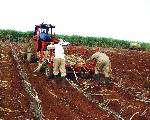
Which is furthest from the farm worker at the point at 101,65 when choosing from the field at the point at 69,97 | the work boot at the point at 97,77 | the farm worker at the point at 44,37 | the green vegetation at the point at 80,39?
the green vegetation at the point at 80,39

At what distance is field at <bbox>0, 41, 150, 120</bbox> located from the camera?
1024cm

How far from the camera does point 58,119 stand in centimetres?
975

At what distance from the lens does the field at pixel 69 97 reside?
10.2 m

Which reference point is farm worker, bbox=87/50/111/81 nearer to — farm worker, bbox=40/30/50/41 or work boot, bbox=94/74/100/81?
work boot, bbox=94/74/100/81

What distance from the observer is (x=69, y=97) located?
1223 centimetres

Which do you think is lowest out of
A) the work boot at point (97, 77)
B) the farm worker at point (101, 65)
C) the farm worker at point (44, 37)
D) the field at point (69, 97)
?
the field at point (69, 97)

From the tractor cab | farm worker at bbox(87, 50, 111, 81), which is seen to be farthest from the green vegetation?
farm worker at bbox(87, 50, 111, 81)

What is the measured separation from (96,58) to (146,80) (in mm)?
2841

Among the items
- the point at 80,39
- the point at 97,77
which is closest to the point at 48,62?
the point at 97,77

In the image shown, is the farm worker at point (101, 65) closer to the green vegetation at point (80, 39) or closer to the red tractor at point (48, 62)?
the red tractor at point (48, 62)

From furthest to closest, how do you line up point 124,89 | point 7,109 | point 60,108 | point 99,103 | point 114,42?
point 114,42, point 124,89, point 99,103, point 60,108, point 7,109

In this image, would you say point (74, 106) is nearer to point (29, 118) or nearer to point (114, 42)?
point (29, 118)

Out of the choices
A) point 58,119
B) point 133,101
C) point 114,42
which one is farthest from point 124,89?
point 114,42

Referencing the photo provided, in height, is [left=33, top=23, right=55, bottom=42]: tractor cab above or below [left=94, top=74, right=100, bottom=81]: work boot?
above
